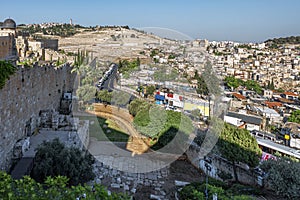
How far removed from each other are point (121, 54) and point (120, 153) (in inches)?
552

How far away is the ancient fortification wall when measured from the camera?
18.4 ft

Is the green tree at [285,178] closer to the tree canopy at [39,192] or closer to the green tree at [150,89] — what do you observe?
the tree canopy at [39,192]

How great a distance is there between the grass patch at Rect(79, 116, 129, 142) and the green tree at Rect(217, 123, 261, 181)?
394cm

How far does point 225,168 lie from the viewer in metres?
8.21

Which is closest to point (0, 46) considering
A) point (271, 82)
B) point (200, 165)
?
point (200, 165)

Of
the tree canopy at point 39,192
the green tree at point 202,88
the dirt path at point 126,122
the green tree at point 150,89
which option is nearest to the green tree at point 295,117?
the green tree at point 202,88

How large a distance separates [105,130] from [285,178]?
719 cm

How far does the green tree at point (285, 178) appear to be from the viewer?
629cm

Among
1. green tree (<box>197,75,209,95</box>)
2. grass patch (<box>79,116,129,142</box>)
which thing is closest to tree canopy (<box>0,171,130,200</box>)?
grass patch (<box>79,116,129,142</box>)

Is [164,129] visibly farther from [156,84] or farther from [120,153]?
[156,84]

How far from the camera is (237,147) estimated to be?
8.08m

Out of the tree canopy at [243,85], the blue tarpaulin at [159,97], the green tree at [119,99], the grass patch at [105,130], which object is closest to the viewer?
the grass patch at [105,130]

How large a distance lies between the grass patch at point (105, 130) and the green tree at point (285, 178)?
18.4ft

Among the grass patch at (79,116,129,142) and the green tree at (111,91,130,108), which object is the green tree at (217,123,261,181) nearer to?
the grass patch at (79,116,129,142)
